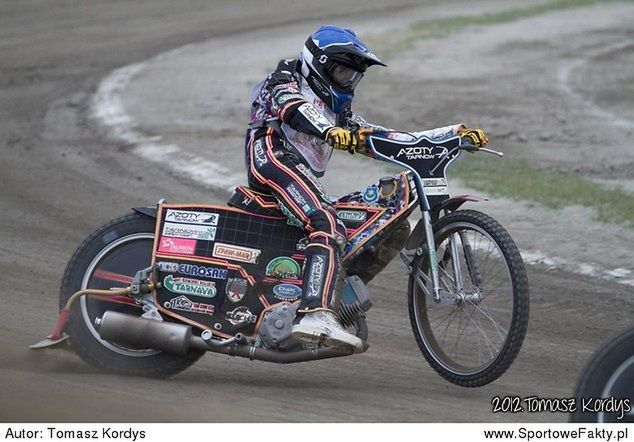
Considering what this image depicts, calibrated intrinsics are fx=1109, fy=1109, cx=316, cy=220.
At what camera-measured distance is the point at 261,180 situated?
670 centimetres

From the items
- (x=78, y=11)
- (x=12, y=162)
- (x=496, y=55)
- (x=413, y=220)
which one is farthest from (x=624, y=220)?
(x=78, y=11)

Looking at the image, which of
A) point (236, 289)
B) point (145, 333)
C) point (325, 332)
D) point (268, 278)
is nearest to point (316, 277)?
point (325, 332)

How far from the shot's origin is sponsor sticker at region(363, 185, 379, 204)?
673 cm

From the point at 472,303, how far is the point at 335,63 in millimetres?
1654

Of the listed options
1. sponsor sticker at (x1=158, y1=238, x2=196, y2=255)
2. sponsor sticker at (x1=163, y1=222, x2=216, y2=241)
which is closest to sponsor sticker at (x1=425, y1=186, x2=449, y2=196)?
sponsor sticker at (x1=163, y1=222, x2=216, y2=241)

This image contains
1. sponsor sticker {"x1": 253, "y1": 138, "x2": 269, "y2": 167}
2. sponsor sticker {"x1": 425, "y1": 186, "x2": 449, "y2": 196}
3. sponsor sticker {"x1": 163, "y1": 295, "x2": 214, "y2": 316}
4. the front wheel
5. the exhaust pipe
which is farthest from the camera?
sponsor sticker {"x1": 163, "y1": 295, "x2": 214, "y2": 316}

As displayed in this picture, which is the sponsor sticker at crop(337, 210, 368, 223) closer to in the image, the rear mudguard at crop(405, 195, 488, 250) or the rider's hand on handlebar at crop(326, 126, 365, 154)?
the rear mudguard at crop(405, 195, 488, 250)

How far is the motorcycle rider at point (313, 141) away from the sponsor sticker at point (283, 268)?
27 centimetres

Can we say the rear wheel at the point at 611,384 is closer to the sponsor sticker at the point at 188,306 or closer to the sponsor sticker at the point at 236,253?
the sponsor sticker at the point at 236,253

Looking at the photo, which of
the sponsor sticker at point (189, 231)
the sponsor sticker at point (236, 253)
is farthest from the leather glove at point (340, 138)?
the sponsor sticker at point (189, 231)

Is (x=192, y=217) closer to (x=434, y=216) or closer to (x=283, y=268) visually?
(x=283, y=268)

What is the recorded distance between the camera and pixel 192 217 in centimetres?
690

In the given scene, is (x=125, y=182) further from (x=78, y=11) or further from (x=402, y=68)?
(x=78, y=11)

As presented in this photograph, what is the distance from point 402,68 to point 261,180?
12.4 metres
